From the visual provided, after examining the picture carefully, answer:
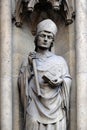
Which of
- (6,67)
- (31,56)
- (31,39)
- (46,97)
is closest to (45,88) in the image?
(46,97)

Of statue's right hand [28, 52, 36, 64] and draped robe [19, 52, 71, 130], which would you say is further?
statue's right hand [28, 52, 36, 64]

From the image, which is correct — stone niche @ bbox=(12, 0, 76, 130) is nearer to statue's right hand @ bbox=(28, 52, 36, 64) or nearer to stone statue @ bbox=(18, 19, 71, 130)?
stone statue @ bbox=(18, 19, 71, 130)

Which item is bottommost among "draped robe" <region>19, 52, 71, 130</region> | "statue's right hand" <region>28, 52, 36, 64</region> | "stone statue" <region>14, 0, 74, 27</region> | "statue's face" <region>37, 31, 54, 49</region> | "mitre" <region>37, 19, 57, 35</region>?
"draped robe" <region>19, 52, 71, 130</region>

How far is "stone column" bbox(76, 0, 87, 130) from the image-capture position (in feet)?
33.3

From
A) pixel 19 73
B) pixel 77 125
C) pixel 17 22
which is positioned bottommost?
pixel 77 125

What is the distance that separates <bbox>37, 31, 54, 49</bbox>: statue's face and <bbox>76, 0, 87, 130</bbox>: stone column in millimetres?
348

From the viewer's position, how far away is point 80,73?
33.7 ft

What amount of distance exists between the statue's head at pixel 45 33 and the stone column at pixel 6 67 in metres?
0.37

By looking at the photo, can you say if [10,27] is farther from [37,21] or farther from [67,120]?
[67,120]

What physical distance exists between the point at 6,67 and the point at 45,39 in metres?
0.63

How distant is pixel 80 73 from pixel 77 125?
0.66 meters

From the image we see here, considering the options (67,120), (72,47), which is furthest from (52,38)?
(67,120)

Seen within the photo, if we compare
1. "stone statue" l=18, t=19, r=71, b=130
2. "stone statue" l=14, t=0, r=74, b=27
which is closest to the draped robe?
"stone statue" l=18, t=19, r=71, b=130

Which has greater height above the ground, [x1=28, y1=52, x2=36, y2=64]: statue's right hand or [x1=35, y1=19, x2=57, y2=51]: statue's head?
[x1=35, y1=19, x2=57, y2=51]: statue's head
